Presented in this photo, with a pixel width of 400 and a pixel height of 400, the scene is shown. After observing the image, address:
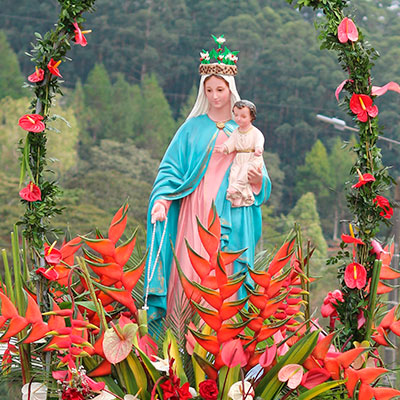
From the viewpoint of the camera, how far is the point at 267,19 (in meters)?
37.2

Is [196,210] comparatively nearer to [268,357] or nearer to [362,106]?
[362,106]

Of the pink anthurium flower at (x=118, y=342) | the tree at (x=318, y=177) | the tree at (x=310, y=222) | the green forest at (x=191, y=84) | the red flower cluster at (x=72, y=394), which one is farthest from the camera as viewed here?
the tree at (x=318, y=177)

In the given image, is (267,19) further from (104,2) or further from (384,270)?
(384,270)

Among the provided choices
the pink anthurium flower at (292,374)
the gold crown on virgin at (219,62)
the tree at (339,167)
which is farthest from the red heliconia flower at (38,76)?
the tree at (339,167)

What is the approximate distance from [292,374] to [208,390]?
0.40 meters

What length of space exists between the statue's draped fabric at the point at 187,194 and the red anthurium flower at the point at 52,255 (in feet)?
2.39

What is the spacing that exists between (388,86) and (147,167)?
25913 millimetres

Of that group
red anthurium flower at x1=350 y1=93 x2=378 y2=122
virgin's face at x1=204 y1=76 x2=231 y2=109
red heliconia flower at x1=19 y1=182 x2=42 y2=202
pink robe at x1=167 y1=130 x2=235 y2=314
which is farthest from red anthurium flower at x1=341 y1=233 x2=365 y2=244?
red heliconia flower at x1=19 y1=182 x2=42 y2=202

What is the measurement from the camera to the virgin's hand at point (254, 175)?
4.68 m

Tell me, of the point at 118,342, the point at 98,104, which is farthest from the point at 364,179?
the point at 98,104

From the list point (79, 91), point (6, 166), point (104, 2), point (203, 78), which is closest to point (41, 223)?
point (203, 78)

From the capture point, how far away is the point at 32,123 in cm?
404

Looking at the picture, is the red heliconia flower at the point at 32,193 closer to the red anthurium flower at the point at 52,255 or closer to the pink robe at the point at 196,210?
the red anthurium flower at the point at 52,255

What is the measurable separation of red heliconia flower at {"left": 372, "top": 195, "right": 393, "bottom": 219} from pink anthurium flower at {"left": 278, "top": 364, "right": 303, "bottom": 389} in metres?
0.95
